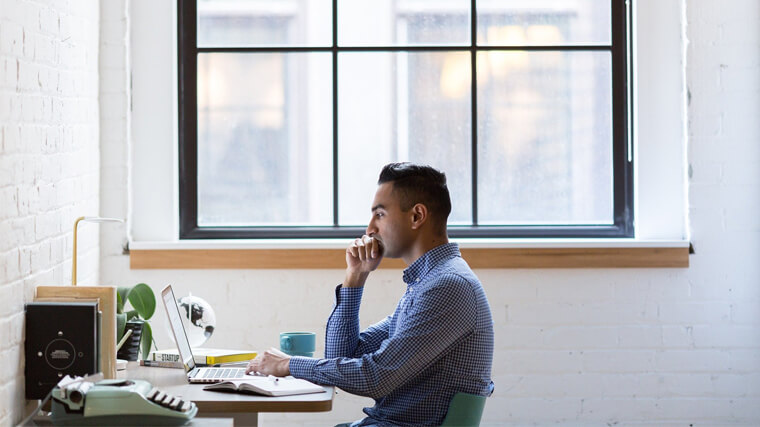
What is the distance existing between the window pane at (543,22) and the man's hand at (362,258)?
142 cm

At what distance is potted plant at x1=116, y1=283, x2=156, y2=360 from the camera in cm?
294

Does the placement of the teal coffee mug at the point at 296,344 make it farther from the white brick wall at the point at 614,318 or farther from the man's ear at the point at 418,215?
the white brick wall at the point at 614,318

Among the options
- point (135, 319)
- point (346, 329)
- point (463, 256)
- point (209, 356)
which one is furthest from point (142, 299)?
point (463, 256)

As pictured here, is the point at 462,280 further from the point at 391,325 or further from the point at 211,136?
the point at 211,136

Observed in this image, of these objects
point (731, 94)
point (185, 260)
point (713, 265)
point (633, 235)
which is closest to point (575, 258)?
point (633, 235)

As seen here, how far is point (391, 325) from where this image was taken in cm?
289

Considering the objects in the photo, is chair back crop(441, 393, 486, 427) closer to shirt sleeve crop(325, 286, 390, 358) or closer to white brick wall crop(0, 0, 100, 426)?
shirt sleeve crop(325, 286, 390, 358)

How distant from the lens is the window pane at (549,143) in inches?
157

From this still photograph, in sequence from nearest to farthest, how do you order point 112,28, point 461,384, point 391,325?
point 461,384, point 391,325, point 112,28

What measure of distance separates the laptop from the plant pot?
0.64 ft

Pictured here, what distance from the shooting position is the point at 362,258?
2.89 meters

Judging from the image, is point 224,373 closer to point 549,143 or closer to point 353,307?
point 353,307

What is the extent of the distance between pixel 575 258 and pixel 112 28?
6.78 feet

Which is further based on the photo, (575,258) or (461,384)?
(575,258)
